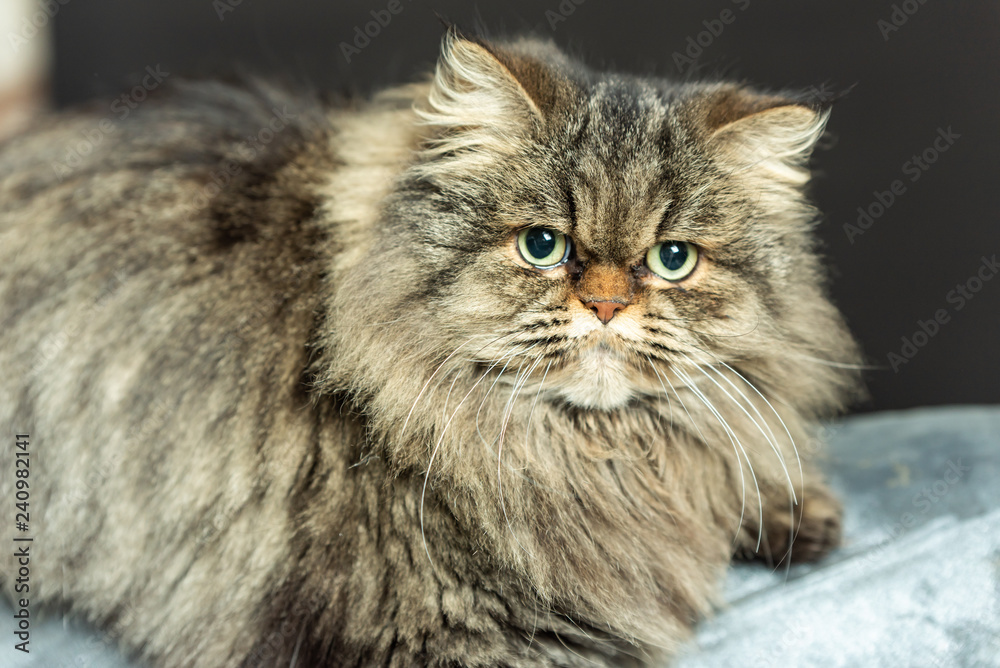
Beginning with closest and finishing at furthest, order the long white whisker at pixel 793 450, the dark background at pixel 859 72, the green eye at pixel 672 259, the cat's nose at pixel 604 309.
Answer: the cat's nose at pixel 604 309
the green eye at pixel 672 259
the long white whisker at pixel 793 450
the dark background at pixel 859 72

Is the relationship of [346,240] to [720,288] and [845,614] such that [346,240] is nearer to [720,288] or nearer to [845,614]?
[720,288]

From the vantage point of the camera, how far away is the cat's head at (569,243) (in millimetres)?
1385

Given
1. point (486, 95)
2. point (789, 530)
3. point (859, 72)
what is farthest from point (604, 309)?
point (859, 72)

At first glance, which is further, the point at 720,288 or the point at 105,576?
the point at 105,576

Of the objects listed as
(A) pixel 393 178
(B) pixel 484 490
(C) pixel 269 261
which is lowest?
(B) pixel 484 490

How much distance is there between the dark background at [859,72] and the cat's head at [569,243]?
1.23 metres

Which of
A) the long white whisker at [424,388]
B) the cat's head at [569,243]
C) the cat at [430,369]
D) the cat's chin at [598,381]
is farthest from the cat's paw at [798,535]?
the long white whisker at [424,388]

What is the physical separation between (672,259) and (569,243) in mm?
208

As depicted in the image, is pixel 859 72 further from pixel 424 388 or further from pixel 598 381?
pixel 424 388

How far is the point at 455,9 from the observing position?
3.20m

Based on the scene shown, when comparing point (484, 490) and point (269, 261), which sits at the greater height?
point (269, 261)

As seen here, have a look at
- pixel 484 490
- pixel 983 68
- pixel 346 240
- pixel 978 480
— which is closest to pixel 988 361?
pixel 983 68

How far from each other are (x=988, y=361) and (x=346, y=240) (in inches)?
111

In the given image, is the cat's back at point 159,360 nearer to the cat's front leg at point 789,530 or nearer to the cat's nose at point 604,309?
the cat's nose at point 604,309
